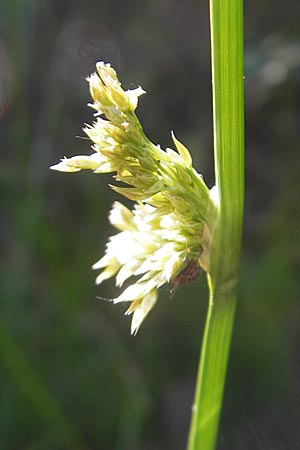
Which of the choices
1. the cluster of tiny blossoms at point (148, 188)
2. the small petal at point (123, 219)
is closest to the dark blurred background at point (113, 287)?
the small petal at point (123, 219)

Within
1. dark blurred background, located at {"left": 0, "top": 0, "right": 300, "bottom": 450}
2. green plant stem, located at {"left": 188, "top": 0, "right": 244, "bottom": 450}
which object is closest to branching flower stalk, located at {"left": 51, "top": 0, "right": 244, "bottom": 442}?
green plant stem, located at {"left": 188, "top": 0, "right": 244, "bottom": 450}

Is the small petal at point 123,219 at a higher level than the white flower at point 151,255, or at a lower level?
higher

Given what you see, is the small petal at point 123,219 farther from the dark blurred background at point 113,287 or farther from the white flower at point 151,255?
the dark blurred background at point 113,287

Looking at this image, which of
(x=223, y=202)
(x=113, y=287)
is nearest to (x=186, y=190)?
(x=223, y=202)

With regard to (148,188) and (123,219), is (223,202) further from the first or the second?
(123,219)

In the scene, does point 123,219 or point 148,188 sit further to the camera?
point 123,219

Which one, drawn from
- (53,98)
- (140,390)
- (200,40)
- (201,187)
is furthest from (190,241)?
(200,40)
